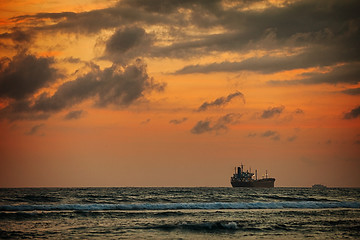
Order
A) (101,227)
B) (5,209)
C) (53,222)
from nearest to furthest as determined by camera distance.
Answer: (101,227), (53,222), (5,209)

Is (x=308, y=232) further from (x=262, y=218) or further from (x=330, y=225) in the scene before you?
(x=262, y=218)

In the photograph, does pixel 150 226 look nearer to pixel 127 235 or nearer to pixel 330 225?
pixel 127 235

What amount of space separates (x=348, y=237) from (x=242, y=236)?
24.3 feet

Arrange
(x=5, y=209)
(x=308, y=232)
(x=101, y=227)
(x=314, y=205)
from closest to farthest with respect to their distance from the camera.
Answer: (x=308, y=232) < (x=101, y=227) < (x=5, y=209) < (x=314, y=205)

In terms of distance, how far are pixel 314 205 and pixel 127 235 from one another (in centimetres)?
3907

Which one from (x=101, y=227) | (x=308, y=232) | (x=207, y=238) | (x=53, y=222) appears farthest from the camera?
(x=53, y=222)

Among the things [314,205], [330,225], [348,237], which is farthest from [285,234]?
[314,205]

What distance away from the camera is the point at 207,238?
30.0 m

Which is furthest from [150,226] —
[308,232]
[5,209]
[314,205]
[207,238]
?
[314,205]

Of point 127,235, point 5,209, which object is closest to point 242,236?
point 127,235

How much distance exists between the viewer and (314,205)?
61.5m

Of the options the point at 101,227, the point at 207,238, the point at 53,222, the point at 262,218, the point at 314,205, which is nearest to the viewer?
the point at 207,238

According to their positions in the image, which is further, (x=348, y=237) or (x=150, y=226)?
(x=150, y=226)

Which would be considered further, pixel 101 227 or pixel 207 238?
pixel 101 227
